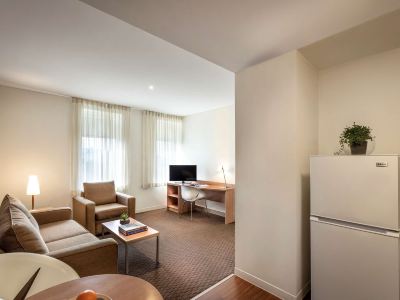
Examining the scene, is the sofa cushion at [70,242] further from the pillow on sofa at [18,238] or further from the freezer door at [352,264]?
the freezer door at [352,264]

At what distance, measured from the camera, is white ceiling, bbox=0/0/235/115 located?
1816 millimetres

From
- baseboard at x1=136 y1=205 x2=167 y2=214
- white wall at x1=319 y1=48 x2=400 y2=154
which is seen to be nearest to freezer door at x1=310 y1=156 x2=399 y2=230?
white wall at x1=319 y1=48 x2=400 y2=154

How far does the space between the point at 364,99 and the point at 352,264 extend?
60.0 inches

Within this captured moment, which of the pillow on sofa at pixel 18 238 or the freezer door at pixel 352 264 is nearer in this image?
the freezer door at pixel 352 264

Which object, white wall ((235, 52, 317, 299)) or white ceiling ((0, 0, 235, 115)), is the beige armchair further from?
white wall ((235, 52, 317, 299))

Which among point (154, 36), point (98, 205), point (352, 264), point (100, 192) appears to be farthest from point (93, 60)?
point (352, 264)

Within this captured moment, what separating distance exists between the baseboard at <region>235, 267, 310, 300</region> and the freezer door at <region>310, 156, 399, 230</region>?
805 millimetres

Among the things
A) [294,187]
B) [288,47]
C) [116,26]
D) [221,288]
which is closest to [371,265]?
[294,187]

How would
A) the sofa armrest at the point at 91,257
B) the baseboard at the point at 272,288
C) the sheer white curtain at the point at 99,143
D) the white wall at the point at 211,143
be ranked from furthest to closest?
the white wall at the point at 211,143 < the sheer white curtain at the point at 99,143 < the baseboard at the point at 272,288 < the sofa armrest at the point at 91,257

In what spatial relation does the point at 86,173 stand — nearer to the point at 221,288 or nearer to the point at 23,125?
the point at 23,125

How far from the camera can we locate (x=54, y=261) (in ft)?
3.60

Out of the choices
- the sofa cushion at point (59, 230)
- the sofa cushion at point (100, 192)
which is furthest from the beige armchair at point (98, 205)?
the sofa cushion at point (59, 230)

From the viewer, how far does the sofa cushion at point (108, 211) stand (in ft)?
11.5

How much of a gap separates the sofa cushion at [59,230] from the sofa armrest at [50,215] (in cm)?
8
